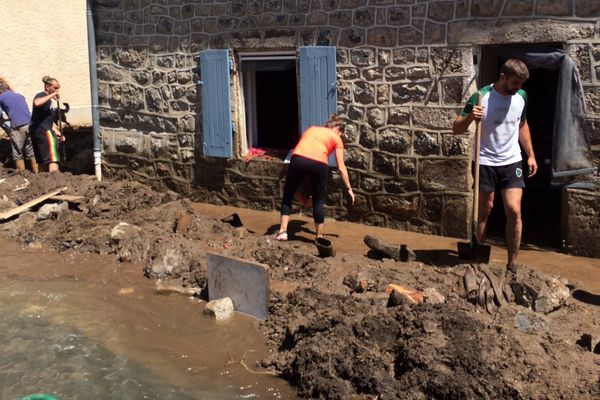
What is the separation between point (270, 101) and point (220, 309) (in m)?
5.20

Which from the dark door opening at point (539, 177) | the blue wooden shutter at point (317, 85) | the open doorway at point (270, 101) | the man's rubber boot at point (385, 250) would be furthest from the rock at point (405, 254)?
the open doorway at point (270, 101)

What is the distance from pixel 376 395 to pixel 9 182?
6.92 metres

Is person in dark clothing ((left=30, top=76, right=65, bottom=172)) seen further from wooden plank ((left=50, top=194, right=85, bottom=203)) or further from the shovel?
the shovel

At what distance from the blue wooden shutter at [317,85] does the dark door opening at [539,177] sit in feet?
5.86

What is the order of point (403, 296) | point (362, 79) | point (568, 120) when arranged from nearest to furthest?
point (403, 296), point (568, 120), point (362, 79)

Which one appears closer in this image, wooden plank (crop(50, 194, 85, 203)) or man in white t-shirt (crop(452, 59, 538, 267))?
man in white t-shirt (crop(452, 59, 538, 267))

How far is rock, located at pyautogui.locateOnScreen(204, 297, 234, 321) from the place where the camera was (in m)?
6.00

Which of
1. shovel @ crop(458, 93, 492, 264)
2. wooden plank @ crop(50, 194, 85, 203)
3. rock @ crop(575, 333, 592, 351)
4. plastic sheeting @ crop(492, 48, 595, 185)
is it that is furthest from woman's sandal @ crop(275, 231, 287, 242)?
rock @ crop(575, 333, 592, 351)

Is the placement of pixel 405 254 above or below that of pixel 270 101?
below

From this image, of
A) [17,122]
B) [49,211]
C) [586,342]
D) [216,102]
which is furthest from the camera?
[17,122]

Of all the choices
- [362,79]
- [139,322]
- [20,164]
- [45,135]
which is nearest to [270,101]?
[362,79]

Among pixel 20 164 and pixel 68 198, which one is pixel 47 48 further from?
pixel 68 198

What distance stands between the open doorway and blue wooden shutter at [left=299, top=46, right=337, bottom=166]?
1.25 feet

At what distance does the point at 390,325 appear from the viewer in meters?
5.04
